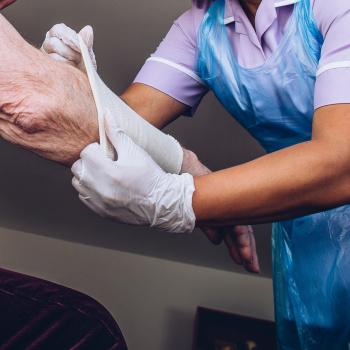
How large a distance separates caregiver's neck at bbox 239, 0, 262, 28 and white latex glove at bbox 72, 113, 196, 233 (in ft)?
1.84

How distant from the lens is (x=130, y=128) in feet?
3.15

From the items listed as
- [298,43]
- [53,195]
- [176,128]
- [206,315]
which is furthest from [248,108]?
[206,315]

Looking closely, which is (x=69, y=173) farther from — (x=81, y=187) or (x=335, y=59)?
(x=335, y=59)

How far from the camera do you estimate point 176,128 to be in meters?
2.16

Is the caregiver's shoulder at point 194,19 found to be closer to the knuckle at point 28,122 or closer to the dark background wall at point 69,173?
the dark background wall at point 69,173

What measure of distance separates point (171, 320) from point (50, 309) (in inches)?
88.7

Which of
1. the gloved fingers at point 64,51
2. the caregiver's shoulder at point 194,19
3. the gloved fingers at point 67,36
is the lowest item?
the caregiver's shoulder at point 194,19

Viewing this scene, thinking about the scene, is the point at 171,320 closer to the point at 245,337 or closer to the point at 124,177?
the point at 245,337

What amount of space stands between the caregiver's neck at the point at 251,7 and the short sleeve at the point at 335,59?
258mm

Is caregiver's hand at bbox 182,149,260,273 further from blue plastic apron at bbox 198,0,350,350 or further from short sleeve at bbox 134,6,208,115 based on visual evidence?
short sleeve at bbox 134,6,208,115

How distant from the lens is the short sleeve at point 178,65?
130 cm

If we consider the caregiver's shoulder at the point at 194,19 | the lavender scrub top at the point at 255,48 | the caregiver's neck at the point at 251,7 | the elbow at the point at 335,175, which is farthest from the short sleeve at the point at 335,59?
the caregiver's shoulder at the point at 194,19

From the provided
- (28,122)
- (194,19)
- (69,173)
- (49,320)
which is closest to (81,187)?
(28,122)

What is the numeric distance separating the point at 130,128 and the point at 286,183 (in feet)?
1.05
